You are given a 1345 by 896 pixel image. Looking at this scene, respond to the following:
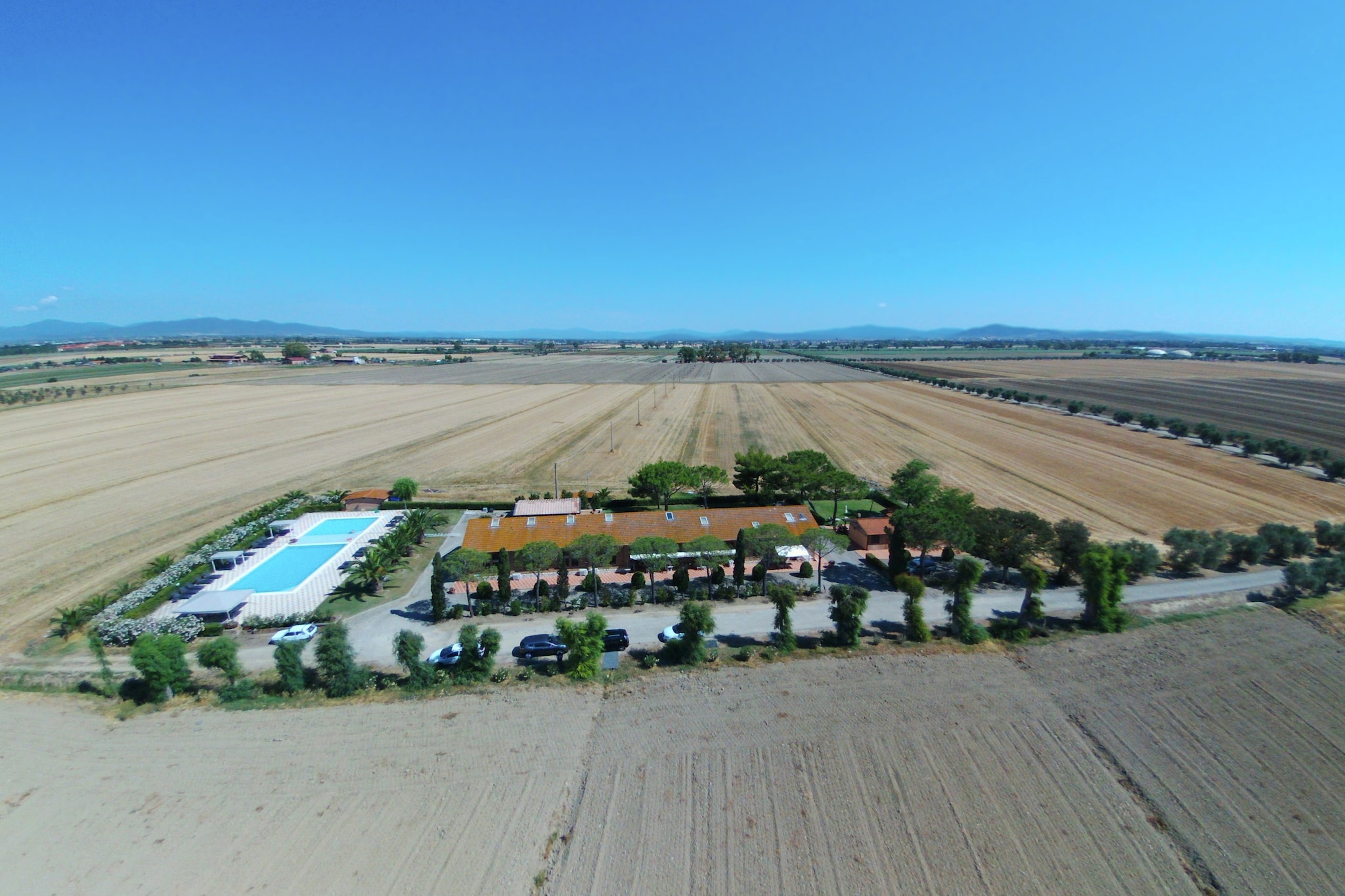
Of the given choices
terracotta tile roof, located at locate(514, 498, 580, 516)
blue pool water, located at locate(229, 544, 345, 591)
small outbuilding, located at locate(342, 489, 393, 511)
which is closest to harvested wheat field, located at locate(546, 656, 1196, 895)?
terracotta tile roof, located at locate(514, 498, 580, 516)

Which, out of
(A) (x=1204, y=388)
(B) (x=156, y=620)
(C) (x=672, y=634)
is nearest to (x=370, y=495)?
(B) (x=156, y=620)

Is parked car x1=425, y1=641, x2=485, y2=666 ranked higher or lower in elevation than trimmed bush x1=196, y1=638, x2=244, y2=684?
lower

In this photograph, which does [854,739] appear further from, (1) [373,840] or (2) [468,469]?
(2) [468,469]

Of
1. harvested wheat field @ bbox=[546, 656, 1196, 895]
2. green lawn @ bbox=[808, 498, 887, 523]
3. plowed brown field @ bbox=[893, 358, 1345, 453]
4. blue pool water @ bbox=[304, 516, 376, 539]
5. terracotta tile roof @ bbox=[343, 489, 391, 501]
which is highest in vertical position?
plowed brown field @ bbox=[893, 358, 1345, 453]

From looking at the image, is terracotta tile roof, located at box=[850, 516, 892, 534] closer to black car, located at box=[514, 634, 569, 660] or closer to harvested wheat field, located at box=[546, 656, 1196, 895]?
harvested wheat field, located at box=[546, 656, 1196, 895]

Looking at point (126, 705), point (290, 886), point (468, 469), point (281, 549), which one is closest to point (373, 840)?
point (290, 886)

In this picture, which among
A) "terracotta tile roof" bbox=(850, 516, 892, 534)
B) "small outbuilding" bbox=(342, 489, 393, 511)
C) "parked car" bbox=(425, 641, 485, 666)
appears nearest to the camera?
"parked car" bbox=(425, 641, 485, 666)
